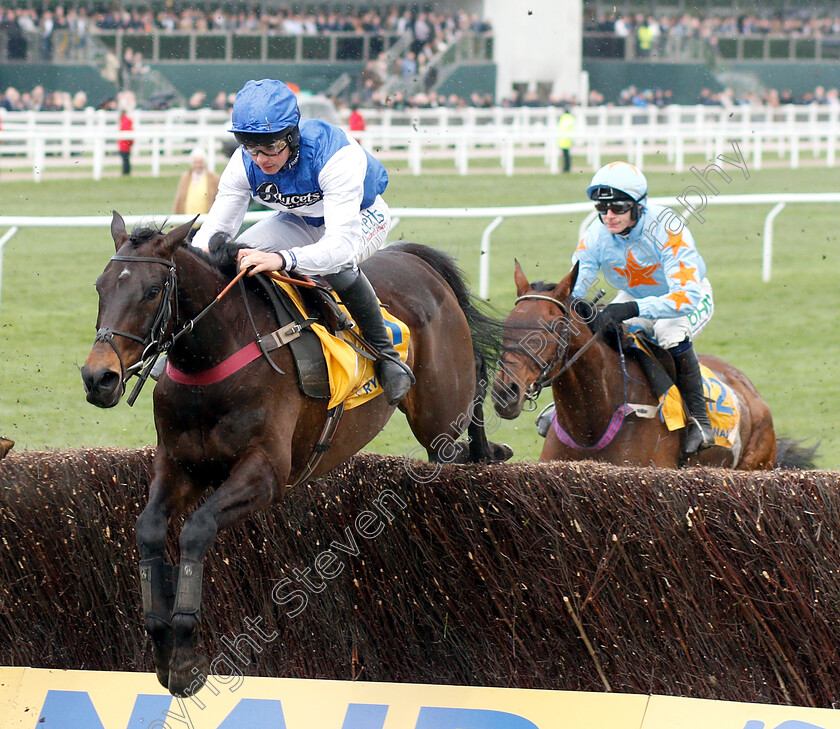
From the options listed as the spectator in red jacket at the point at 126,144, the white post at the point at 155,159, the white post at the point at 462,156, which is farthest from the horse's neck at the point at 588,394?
the white post at the point at 155,159

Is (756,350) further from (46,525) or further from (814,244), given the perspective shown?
(46,525)

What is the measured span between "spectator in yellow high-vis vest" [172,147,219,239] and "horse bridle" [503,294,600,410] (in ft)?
14.4

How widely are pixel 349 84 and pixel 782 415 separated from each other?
61.1ft

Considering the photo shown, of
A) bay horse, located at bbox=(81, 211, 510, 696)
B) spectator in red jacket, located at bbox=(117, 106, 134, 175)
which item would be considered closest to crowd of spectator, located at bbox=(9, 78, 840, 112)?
spectator in red jacket, located at bbox=(117, 106, 134, 175)

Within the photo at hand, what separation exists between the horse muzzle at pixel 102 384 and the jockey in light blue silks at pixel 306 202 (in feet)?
2.05

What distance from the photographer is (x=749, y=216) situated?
15.0 m

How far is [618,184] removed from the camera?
15.7 ft

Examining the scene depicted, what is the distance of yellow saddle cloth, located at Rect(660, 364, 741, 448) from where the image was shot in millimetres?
4980

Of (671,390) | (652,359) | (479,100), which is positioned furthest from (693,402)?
(479,100)

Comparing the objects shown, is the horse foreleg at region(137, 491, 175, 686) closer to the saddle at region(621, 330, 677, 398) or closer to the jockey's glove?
the jockey's glove

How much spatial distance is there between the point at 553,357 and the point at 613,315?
0.43 meters

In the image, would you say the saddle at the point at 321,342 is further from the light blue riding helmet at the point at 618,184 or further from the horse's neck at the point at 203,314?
the light blue riding helmet at the point at 618,184

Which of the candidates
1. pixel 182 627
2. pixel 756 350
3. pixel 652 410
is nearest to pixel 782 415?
pixel 756 350

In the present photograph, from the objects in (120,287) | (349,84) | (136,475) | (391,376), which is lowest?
(136,475)
